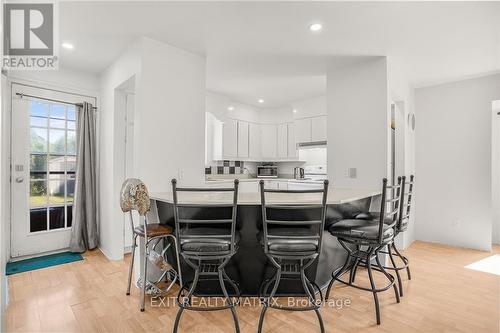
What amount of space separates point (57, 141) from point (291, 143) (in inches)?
158

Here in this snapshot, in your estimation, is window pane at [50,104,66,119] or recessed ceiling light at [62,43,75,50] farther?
window pane at [50,104,66,119]

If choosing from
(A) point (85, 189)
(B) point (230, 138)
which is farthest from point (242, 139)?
(A) point (85, 189)

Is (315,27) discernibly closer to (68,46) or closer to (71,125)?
(68,46)

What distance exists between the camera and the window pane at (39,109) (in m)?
3.34

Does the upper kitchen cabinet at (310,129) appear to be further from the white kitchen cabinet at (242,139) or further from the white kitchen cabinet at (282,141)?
the white kitchen cabinet at (242,139)

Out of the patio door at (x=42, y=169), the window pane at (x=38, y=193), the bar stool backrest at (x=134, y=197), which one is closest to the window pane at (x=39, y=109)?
the patio door at (x=42, y=169)

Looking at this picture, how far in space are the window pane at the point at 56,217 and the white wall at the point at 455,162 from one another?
17.5ft

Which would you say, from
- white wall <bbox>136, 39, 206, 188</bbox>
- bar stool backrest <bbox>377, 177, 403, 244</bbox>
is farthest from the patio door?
bar stool backrest <bbox>377, 177, 403, 244</bbox>

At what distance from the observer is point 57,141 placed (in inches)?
140

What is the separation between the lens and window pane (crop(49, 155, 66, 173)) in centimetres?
350

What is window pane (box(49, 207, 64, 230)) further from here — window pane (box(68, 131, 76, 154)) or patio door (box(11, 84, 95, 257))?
window pane (box(68, 131, 76, 154))

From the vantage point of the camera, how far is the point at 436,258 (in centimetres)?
345

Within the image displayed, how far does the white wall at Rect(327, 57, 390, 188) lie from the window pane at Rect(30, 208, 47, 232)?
12.3 feet

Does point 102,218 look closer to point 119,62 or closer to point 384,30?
point 119,62
